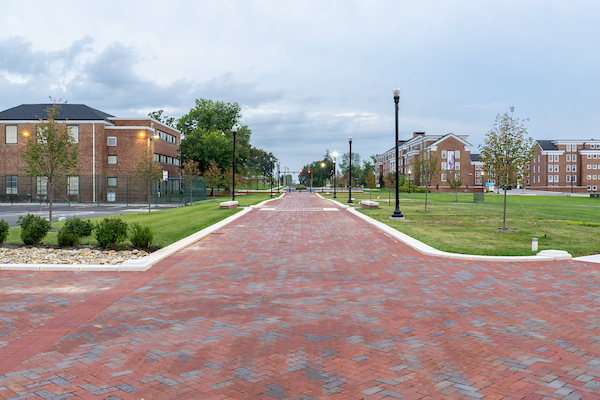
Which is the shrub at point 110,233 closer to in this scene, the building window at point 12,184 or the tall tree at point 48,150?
the tall tree at point 48,150

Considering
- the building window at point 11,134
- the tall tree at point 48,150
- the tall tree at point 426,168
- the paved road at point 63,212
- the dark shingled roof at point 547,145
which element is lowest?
the paved road at point 63,212

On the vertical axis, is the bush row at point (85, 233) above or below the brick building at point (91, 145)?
below

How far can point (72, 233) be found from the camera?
11.9 m

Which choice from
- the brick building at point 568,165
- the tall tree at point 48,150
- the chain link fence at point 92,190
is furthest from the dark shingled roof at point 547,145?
the tall tree at point 48,150

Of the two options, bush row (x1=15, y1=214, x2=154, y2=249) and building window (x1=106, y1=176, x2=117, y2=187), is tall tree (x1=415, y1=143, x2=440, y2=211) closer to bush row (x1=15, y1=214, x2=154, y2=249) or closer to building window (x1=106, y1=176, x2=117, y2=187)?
building window (x1=106, y1=176, x2=117, y2=187)

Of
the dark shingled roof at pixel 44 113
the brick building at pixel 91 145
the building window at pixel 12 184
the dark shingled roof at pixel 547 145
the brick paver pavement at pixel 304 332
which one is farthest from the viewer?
the dark shingled roof at pixel 547 145

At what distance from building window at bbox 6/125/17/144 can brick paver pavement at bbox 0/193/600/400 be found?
160 ft

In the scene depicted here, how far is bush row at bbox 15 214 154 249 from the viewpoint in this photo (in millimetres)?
11594

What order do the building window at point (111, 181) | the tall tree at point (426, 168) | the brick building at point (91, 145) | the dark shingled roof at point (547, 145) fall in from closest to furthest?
the brick building at point (91, 145)
the building window at point (111, 181)
the tall tree at point (426, 168)
the dark shingled roof at point (547, 145)

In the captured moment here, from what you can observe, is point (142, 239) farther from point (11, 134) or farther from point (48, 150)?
point (11, 134)

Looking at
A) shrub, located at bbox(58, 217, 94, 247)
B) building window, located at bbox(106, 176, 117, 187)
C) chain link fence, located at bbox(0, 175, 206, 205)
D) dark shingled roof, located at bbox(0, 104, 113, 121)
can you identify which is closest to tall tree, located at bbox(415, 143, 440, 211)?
chain link fence, located at bbox(0, 175, 206, 205)

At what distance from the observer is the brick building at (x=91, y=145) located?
47.2m

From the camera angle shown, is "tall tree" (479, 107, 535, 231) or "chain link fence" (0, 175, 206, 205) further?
"chain link fence" (0, 175, 206, 205)

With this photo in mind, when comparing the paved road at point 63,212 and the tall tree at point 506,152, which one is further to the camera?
the paved road at point 63,212
